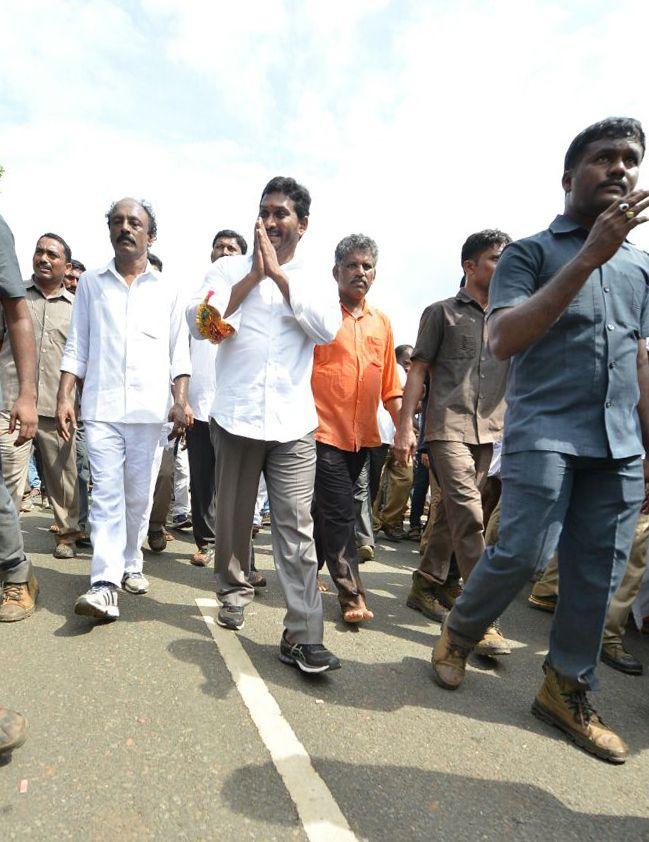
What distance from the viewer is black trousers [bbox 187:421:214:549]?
4.93 m

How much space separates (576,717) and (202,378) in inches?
153

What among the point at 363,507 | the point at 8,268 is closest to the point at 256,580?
the point at 363,507

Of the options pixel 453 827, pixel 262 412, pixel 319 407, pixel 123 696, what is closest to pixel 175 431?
pixel 319 407

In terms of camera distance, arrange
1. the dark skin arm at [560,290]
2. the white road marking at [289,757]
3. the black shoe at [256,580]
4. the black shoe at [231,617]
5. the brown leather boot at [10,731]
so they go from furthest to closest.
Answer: the black shoe at [256,580] → the black shoe at [231,617] → the dark skin arm at [560,290] → the brown leather boot at [10,731] → the white road marking at [289,757]

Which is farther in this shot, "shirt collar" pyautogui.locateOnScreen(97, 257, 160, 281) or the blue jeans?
"shirt collar" pyautogui.locateOnScreen(97, 257, 160, 281)

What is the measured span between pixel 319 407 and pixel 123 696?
6.68 feet

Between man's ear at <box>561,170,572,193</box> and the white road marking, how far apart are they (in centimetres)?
235

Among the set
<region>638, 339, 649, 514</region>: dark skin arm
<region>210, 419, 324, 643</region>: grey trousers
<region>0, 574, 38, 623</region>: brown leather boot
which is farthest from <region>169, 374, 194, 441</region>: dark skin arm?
<region>638, 339, 649, 514</region>: dark skin arm

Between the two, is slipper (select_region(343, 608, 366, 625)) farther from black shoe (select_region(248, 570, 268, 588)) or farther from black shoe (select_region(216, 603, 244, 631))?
black shoe (select_region(248, 570, 268, 588))

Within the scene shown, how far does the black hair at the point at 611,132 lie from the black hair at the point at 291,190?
4.26ft

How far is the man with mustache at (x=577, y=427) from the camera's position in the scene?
7.92ft

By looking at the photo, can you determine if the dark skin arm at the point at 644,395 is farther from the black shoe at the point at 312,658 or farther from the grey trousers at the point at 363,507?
the grey trousers at the point at 363,507

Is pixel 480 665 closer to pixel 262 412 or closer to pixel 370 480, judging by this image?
pixel 262 412

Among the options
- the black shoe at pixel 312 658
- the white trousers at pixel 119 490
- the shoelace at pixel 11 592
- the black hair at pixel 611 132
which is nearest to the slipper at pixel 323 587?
the white trousers at pixel 119 490
